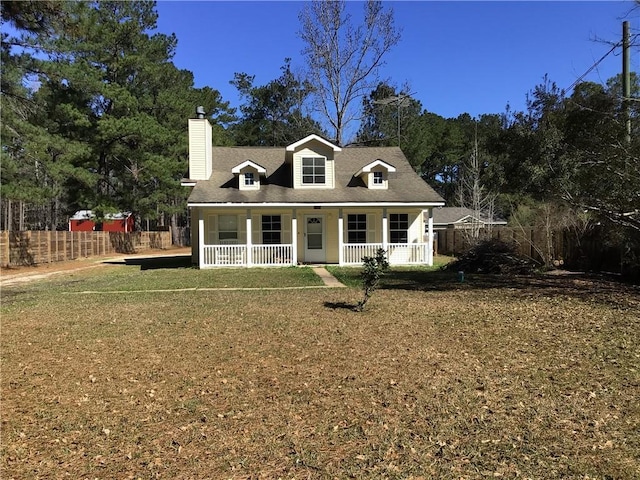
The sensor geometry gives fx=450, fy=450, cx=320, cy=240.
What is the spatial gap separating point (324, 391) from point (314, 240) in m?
14.8

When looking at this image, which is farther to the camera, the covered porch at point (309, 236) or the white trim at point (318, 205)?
the covered porch at point (309, 236)

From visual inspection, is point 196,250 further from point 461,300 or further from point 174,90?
point 174,90

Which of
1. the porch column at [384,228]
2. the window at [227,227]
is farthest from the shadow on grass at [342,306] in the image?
the window at [227,227]

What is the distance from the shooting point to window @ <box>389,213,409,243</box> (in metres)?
19.2

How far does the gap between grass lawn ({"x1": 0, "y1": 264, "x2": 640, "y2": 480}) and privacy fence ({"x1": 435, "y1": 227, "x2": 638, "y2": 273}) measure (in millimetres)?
5501

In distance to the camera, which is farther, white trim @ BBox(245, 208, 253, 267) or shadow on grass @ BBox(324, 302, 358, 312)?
white trim @ BBox(245, 208, 253, 267)

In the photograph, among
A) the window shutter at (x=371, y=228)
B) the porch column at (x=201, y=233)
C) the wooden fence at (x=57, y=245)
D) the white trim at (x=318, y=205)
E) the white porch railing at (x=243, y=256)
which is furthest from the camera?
the wooden fence at (x=57, y=245)

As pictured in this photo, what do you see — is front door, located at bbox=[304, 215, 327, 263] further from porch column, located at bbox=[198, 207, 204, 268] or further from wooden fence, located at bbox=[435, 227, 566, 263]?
wooden fence, located at bbox=[435, 227, 566, 263]

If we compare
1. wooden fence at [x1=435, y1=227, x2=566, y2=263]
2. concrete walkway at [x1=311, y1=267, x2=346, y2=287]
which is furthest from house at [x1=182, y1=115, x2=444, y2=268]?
wooden fence at [x1=435, y1=227, x2=566, y2=263]

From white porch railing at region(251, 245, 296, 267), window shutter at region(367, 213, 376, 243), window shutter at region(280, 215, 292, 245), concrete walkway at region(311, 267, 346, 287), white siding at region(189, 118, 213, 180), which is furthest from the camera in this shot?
white siding at region(189, 118, 213, 180)

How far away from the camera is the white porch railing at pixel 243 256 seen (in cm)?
1791

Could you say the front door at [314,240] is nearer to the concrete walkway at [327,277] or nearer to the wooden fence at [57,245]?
the concrete walkway at [327,277]

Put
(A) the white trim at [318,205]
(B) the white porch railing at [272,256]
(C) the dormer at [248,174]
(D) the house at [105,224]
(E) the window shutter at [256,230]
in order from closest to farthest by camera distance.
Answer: (A) the white trim at [318,205] → (B) the white porch railing at [272,256] → (C) the dormer at [248,174] → (E) the window shutter at [256,230] → (D) the house at [105,224]

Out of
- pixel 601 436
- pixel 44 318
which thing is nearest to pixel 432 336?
pixel 601 436
